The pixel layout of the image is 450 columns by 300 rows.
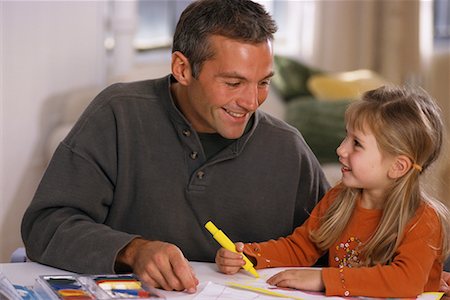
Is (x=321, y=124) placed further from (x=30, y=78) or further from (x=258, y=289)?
(x=258, y=289)

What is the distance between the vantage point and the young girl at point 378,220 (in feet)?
5.78

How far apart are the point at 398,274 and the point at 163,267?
0.45 m

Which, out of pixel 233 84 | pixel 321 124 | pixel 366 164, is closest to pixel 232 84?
pixel 233 84

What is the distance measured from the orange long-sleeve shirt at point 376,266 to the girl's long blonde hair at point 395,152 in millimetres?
19

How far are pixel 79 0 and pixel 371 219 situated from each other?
2486mm

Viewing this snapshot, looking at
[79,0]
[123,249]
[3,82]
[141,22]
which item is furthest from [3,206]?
[123,249]

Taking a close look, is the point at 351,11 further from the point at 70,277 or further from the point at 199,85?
the point at 70,277

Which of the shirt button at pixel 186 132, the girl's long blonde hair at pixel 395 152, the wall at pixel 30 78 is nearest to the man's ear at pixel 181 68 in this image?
the shirt button at pixel 186 132

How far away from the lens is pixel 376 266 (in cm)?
178

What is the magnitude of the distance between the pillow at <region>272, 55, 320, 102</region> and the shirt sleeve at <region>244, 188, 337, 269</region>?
9.27 ft

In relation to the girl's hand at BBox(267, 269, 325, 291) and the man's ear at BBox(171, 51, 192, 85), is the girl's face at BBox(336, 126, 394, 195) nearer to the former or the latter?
the girl's hand at BBox(267, 269, 325, 291)

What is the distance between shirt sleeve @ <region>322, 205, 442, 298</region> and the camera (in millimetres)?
1748

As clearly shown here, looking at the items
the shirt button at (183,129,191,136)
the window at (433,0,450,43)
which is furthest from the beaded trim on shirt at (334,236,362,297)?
the window at (433,0,450,43)

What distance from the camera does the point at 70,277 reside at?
169 cm
